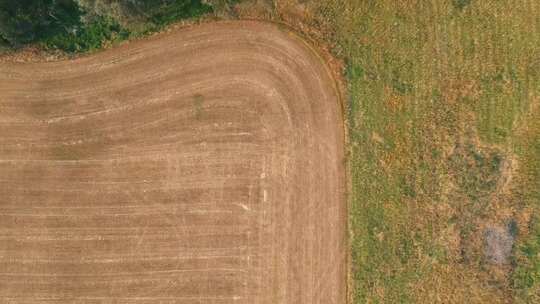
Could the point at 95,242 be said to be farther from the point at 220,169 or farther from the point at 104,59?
the point at 104,59

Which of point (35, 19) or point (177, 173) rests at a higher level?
point (35, 19)

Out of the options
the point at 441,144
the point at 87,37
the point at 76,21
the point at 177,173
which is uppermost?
the point at 76,21

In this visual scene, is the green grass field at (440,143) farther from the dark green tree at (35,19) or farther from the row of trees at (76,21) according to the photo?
the dark green tree at (35,19)

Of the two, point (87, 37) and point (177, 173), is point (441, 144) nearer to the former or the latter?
point (177, 173)

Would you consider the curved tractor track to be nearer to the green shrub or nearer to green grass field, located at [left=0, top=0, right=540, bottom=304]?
the green shrub

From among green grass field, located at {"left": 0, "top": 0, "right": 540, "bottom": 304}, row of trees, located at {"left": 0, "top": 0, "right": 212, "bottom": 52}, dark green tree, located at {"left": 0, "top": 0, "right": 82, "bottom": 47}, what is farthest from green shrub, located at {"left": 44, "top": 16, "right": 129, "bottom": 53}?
green grass field, located at {"left": 0, "top": 0, "right": 540, "bottom": 304}

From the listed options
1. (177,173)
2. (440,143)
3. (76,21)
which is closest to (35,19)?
(76,21)

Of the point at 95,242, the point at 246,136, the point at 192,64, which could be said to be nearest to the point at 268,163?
the point at 246,136
